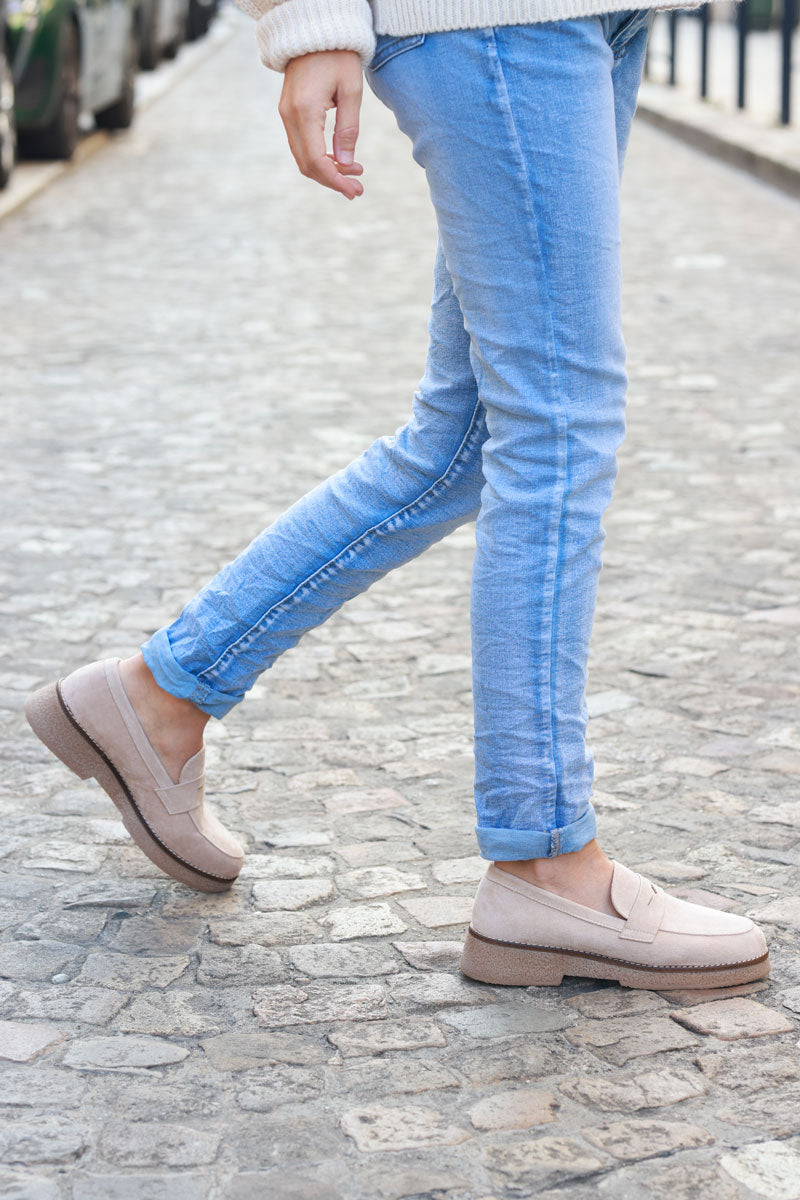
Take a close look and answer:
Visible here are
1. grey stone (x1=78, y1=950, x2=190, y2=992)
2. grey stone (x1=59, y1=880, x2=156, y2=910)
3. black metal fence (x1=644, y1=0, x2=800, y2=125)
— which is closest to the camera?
grey stone (x1=78, y1=950, x2=190, y2=992)

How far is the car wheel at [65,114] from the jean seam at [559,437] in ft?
29.4

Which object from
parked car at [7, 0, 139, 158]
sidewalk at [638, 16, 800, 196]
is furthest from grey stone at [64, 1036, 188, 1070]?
sidewalk at [638, 16, 800, 196]

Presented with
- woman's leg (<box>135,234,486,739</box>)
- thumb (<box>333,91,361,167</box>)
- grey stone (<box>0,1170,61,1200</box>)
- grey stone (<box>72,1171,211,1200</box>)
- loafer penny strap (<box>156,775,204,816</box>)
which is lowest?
grey stone (<box>72,1171,211,1200</box>)

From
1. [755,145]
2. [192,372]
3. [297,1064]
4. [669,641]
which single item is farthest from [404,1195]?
[755,145]

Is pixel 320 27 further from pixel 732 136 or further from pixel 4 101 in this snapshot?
pixel 732 136

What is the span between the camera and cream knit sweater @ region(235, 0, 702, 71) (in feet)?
6.00

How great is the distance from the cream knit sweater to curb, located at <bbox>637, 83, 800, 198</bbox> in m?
8.80

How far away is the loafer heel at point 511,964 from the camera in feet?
6.99

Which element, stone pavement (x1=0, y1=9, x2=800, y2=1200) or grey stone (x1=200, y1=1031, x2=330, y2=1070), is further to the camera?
grey stone (x1=200, y1=1031, x2=330, y2=1070)

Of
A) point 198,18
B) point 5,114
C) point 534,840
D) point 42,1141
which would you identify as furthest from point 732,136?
point 198,18

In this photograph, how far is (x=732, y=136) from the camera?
1209 centimetres

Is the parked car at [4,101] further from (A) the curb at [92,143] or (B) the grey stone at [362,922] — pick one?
(B) the grey stone at [362,922]

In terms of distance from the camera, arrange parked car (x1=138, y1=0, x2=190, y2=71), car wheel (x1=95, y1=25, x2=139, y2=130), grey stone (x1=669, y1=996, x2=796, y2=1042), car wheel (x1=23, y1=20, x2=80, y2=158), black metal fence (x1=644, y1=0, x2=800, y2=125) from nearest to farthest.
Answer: grey stone (x1=669, y1=996, x2=796, y2=1042) < car wheel (x1=23, y1=20, x2=80, y2=158) < black metal fence (x1=644, y1=0, x2=800, y2=125) < car wheel (x1=95, y1=25, x2=139, y2=130) < parked car (x1=138, y1=0, x2=190, y2=71)

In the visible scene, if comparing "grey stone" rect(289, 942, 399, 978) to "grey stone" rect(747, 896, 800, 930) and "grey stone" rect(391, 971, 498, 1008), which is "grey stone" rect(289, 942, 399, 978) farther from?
"grey stone" rect(747, 896, 800, 930)
